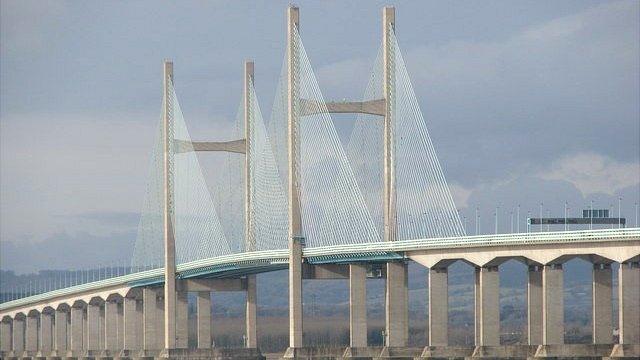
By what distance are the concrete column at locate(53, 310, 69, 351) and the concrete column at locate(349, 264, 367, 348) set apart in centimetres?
6249

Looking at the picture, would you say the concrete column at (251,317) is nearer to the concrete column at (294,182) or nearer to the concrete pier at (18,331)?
the concrete column at (294,182)

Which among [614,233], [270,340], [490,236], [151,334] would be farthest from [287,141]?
[270,340]

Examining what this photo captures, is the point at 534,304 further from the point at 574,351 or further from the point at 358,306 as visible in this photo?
the point at 358,306

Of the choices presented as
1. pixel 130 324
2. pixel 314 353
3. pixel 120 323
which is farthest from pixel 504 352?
pixel 120 323

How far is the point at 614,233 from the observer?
88438 mm

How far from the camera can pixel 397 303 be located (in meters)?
107

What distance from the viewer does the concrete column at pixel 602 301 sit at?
9444cm

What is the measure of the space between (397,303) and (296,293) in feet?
21.2

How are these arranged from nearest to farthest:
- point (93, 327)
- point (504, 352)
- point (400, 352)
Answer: point (504, 352) < point (400, 352) < point (93, 327)

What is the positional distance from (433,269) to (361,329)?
830 centimetres

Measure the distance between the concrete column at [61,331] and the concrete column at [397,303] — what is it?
6656 cm

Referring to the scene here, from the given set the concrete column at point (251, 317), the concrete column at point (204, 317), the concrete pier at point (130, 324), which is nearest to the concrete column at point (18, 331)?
the concrete pier at point (130, 324)

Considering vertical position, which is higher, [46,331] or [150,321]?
[150,321]

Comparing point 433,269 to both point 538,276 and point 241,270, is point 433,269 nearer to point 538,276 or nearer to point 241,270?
point 538,276
